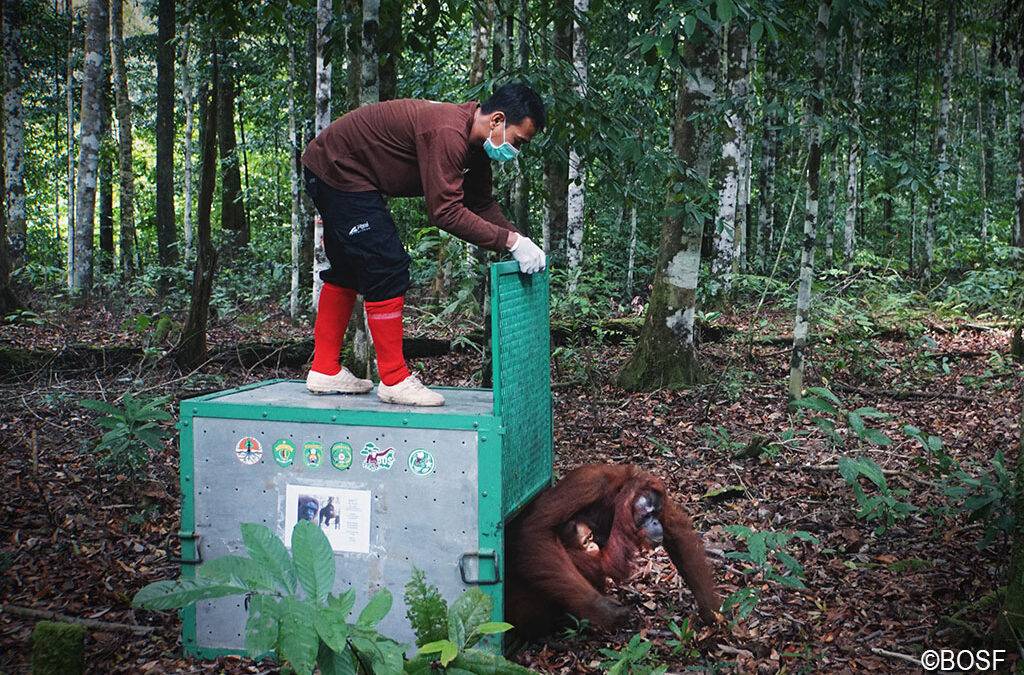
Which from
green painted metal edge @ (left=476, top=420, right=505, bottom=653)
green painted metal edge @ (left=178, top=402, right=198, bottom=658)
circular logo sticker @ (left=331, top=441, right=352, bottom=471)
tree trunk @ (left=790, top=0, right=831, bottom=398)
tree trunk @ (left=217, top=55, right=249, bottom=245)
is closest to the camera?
green painted metal edge @ (left=476, top=420, right=505, bottom=653)

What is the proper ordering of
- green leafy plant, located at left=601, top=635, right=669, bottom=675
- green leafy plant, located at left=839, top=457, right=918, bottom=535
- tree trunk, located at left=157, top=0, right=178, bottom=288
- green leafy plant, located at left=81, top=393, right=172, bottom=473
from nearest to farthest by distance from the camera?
green leafy plant, located at left=601, top=635, right=669, bottom=675
green leafy plant, located at left=839, top=457, right=918, bottom=535
green leafy plant, located at left=81, top=393, right=172, bottom=473
tree trunk, located at left=157, top=0, right=178, bottom=288

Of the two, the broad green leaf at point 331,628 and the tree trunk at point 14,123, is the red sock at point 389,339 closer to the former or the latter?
the broad green leaf at point 331,628

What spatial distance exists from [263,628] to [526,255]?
1824 millimetres

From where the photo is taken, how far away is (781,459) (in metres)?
5.28

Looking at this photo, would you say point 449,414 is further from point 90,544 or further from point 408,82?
point 408,82

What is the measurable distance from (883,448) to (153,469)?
14.7 ft

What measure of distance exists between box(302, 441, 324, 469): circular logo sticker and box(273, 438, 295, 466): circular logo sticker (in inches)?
1.9

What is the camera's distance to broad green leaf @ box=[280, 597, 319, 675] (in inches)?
72.5

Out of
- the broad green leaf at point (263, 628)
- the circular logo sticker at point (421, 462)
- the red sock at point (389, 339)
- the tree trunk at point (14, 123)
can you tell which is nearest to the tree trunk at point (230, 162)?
the tree trunk at point (14, 123)

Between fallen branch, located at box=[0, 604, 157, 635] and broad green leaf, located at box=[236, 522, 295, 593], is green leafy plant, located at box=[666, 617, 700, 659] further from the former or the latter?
fallen branch, located at box=[0, 604, 157, 635]

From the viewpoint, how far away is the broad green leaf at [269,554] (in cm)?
214

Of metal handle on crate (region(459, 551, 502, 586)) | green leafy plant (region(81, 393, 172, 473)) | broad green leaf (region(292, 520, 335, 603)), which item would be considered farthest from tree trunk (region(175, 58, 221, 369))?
broad green leaf (region(292, 520, 335, 603))

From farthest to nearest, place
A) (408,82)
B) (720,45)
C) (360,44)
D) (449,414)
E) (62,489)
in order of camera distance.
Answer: (408,82), (720,45), (360,44), (62,489), (449,414)

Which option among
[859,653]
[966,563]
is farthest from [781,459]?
[859,653]
